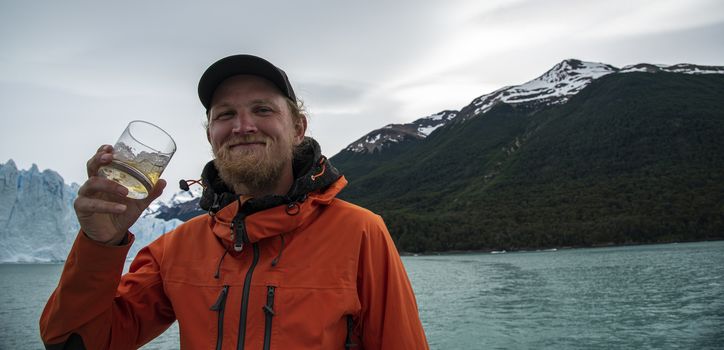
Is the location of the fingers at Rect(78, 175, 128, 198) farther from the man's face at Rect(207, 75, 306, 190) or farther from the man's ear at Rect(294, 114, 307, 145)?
the man's ear at Rect(294, 114, 307, 145)

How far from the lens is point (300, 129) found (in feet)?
6.57

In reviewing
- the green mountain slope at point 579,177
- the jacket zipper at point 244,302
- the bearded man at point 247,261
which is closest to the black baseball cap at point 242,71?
the bearded man at point 247,261

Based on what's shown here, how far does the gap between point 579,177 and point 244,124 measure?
349ft

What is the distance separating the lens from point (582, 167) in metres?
99.2

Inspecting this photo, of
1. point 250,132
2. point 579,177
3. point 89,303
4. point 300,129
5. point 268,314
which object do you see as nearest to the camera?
point 89,303

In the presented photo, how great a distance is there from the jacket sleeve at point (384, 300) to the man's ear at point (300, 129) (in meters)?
0.57

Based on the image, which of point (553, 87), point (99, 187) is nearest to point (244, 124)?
point (99, 187)

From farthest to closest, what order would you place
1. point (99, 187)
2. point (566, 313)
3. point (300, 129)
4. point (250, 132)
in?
point (566, 313)
point (300, 129)
point (250, 132)
point (99, 187)

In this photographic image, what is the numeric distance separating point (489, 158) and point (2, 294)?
4387 inches

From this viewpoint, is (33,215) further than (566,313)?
Yes

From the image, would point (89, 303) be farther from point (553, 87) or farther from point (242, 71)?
point (553, 87)

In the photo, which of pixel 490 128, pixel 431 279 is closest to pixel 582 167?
pixel 490 128

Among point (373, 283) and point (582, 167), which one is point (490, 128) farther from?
point (373, 283)

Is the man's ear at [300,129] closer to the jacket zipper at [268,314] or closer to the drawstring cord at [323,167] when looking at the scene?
the drawstring cord at [323,167]
